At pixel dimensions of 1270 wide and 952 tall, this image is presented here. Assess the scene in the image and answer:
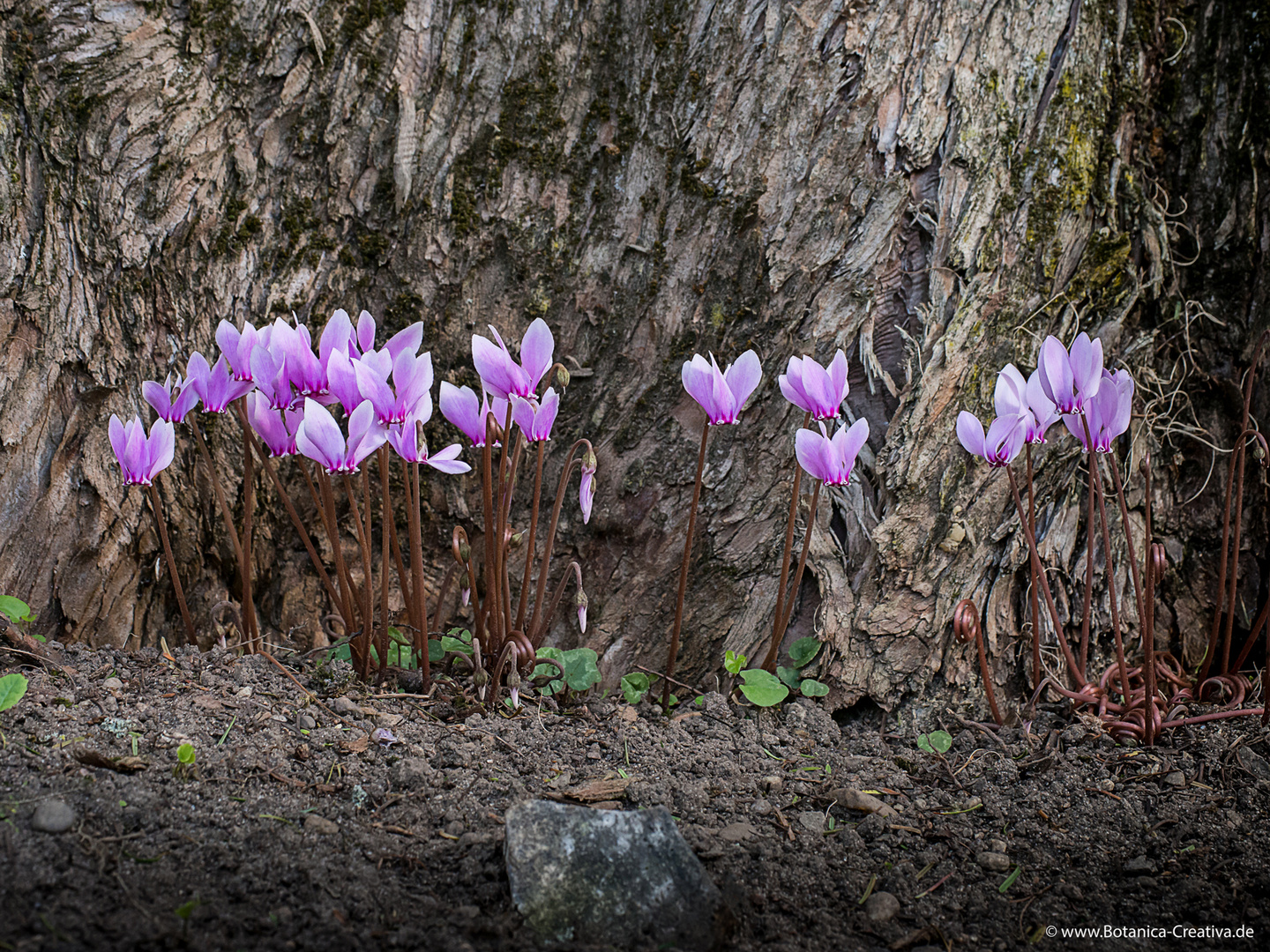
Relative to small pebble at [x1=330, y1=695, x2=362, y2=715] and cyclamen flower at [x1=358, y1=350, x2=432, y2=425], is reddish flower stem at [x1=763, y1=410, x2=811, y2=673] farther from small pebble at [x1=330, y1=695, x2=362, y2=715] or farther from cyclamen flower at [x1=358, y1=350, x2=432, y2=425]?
small pebble at [x1=330, y1=695, x2=362, y2=715]

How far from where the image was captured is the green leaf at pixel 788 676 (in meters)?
2.29

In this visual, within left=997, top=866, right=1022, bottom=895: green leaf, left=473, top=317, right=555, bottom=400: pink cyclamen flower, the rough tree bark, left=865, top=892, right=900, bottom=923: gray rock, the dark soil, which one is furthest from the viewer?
the rough tree bark

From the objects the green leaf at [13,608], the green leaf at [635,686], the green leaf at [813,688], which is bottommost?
the green leaf at [13,608]

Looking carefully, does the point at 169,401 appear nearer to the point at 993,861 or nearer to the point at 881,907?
the point at 881,907

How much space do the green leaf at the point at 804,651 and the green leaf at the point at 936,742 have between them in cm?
34

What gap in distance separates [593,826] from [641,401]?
1282 millimetres

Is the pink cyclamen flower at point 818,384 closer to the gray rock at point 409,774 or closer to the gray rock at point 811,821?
the gray rock at point 811,821

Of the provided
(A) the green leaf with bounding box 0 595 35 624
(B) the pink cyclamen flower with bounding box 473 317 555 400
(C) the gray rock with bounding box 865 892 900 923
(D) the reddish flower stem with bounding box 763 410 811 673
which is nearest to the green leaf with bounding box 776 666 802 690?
(D) the reddish flower stem with bounding box 763 410 811 673

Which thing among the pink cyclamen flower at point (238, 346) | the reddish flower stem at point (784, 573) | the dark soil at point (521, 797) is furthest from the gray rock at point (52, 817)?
the reddish flower stem at point (784, 573)

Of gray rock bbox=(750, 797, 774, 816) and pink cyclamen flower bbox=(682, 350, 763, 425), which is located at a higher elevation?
pink cyclamen flower bbox=(682, 350, 763, 425)

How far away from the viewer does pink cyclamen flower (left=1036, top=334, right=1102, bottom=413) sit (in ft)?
6.02

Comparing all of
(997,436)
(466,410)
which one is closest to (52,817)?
(466,410)

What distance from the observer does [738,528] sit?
239 cm

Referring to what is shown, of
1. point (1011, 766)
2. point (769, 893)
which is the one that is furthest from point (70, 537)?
point (1011, 766)
